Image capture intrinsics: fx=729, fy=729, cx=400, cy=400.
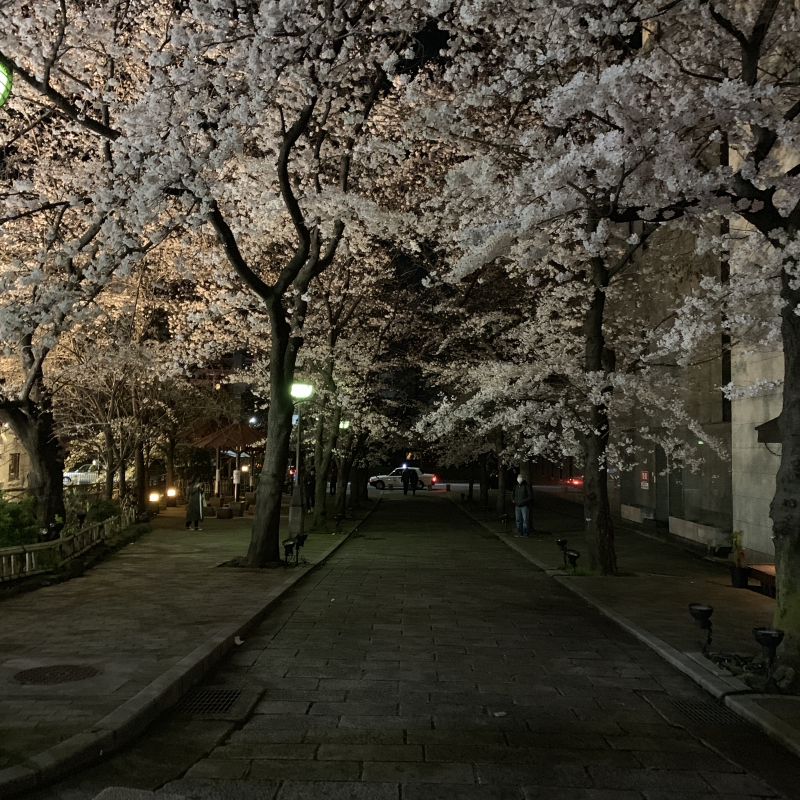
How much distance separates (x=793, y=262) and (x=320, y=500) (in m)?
20.6

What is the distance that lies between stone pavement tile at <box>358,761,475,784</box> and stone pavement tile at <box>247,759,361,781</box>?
0.11 metres

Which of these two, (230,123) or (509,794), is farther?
(230,123)

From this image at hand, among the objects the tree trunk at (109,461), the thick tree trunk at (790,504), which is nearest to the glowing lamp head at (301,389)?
the tree trunk at (109,461)

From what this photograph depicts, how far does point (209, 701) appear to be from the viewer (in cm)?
707

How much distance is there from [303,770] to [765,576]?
11.1 metres

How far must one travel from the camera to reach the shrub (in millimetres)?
13297

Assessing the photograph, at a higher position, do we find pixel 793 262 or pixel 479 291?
pixel 479 291

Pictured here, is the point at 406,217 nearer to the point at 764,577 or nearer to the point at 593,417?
the point at 593,417

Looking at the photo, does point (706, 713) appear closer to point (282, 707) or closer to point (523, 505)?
point (282, 707)

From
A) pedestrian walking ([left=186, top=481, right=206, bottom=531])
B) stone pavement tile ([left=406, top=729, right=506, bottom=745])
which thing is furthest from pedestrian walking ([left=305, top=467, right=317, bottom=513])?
stone pavement tile ([left=406, top=729, right=506, bottom=745])

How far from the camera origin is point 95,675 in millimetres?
7328

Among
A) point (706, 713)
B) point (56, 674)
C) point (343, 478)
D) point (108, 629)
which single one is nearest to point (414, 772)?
point (706, 713)

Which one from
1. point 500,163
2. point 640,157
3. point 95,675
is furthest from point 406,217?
point 95,675

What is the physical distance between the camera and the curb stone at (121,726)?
192 inches
